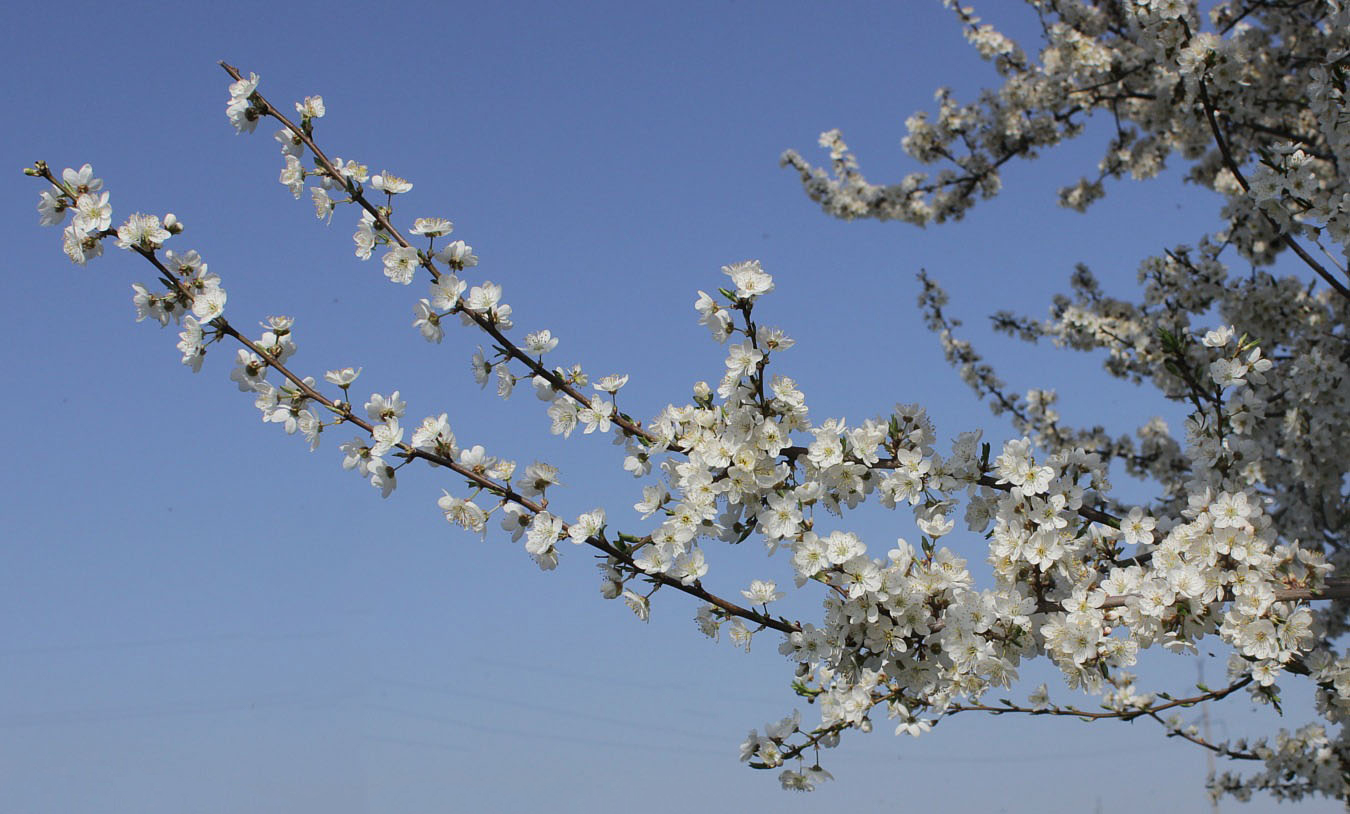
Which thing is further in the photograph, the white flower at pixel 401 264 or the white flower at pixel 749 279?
the white flower at pixel 401 264

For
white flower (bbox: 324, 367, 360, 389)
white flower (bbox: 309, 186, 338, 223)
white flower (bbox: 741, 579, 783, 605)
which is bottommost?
white flower (bbox: 741, 579, 783, 605)

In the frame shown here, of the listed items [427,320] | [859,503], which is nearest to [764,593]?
[859,503]

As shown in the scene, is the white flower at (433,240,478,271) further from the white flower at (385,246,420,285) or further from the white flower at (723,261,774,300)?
the white flower at (723,261,774,300)

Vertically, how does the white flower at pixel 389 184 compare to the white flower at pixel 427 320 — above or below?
above

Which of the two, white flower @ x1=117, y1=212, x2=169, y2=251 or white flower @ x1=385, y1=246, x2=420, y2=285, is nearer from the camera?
white flower @ x1=117, y1=212, x2=169, y2=251

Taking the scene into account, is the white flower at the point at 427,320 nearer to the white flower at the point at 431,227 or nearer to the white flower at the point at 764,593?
the white flower at the point at 431,227

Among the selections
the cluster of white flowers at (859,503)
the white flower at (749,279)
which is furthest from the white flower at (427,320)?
the white flower at (749,279)

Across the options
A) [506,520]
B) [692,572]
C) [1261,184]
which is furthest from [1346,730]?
[506,520]

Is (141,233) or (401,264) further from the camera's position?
(401,264)

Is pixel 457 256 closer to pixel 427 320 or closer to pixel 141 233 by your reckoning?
pixel 427 320

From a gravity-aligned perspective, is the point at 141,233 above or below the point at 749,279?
above

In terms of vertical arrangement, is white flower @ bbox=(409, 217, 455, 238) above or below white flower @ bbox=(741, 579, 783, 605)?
above

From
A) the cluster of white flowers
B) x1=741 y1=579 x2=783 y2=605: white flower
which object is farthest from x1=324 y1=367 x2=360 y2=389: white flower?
x1=741 y1=579 x2=783 y2=605: white flower

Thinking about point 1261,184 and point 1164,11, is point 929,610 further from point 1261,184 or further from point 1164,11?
point 1164,11
